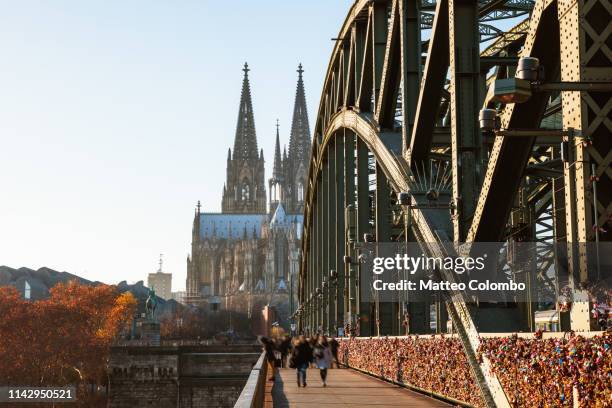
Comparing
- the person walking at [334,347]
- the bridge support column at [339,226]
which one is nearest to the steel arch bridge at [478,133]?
the bridge support column at [339,226]

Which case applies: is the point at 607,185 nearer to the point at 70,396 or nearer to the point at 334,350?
the point at 334,350

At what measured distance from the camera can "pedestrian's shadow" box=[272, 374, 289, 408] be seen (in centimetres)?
1933

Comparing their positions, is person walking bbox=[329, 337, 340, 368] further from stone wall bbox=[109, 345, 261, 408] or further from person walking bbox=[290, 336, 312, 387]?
stone wall bbox=[109, 345, 261, 408]

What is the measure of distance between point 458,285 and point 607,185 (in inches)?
203

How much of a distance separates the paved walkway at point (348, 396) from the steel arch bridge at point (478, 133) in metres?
1.71

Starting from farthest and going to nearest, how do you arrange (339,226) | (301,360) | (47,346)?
(47,346) → (339,226) → (301,360)

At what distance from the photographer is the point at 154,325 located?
4624 inches

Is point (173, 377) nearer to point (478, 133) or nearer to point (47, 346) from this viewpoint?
point (47, 346)

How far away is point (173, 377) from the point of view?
8612cm

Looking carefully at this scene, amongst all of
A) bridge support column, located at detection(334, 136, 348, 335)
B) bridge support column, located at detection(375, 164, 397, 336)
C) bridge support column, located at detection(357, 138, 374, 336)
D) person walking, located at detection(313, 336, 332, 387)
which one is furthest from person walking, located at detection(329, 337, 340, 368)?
bridge support column, located at detection(375, 164, 397, 336)

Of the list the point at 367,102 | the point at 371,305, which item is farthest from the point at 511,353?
the point at 371,305

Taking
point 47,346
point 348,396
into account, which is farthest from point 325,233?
point 47,346

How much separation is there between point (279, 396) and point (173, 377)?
6585 cm

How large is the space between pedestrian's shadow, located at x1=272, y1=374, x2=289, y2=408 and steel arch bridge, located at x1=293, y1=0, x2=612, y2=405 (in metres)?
3.36
